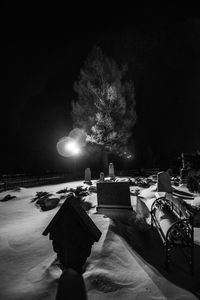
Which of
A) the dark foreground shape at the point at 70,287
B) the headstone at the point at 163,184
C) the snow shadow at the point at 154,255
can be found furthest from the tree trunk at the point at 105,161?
the dark foreground shape at the point at 70,287

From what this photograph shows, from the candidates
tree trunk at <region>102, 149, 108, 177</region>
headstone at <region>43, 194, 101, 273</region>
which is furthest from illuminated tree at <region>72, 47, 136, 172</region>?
headstone at <region>43, 194, 101, 273</region>

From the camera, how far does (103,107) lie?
2073cm

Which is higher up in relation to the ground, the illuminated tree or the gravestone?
the illuminated tree

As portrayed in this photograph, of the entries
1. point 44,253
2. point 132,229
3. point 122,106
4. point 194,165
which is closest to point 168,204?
point 132,229

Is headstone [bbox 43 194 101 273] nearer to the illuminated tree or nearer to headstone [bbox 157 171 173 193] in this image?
headstone [bbox 157 171 173 193]

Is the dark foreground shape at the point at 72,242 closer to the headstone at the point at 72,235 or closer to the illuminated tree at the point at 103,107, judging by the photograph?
the headstone at the point at 72,235

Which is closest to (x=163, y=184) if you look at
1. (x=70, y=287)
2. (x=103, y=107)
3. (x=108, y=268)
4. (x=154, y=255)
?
(x=154, y=255)

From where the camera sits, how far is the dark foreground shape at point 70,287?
7.63 feet

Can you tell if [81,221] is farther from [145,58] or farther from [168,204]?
[145,58]

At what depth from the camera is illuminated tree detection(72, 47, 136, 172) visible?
66.4ft

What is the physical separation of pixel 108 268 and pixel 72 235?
126 cm

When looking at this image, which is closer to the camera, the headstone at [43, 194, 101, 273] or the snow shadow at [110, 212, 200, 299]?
the headstone at [43, 194, 101, 273]

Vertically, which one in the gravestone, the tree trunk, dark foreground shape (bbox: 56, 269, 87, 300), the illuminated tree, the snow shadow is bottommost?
the snow shadow

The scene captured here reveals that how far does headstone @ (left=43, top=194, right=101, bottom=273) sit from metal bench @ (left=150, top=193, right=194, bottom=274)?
1.96 metres
